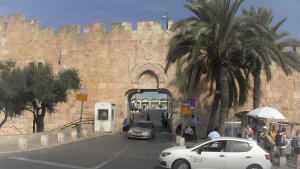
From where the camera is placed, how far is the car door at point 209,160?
7094 millimetres

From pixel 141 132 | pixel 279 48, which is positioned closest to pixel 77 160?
pixel 141 132

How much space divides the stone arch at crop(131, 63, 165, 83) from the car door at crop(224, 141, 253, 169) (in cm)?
1373

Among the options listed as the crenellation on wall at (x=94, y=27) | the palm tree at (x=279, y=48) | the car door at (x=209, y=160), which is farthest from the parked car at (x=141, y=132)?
the crenellation on wall at (x=94, y=27)

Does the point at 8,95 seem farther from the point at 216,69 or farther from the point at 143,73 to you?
the point at 216,69

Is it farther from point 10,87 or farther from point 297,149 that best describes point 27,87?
point 297,149

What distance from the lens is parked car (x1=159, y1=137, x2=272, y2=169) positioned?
706 cm

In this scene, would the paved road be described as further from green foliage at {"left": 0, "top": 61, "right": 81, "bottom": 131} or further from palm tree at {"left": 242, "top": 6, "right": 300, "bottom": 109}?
palm tree at {"left": 242, "top": 6, "right": 300, "bottom": 109}

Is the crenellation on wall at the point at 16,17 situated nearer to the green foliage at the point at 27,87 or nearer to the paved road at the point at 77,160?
the green foliage at the point at 27,87

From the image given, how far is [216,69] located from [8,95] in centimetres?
1211

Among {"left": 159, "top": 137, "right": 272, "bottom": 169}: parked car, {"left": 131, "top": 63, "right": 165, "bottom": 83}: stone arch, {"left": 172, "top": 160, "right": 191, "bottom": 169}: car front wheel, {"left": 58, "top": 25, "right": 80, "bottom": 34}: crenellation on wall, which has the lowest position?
{"left": 172, "top": 160, "right": 191, "bottom": 169}: car front wheel

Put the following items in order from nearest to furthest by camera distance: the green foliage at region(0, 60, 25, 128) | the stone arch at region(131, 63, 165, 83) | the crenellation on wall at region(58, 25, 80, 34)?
the green foliage at region(0, 60, 25, 128), the stone arch at region(131, 63, 165, 83), the crenellation on wall at region(58, 25, 80, 34)

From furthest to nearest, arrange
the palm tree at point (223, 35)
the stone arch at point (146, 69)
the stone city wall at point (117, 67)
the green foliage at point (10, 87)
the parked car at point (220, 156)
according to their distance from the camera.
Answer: the stone arch at point (146, 69), the stone city wall at point (117, 67), the green foliage at point (10, 87), the palm tree at point (223, 35), the parked car at point (220, 156)

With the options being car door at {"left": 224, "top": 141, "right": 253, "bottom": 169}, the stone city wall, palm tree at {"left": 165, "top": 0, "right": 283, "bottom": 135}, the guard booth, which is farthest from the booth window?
car door at {"left": 224, "top": 141, "right": 253, "bottom": 169}

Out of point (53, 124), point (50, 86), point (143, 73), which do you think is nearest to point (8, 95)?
point (50, 86)
